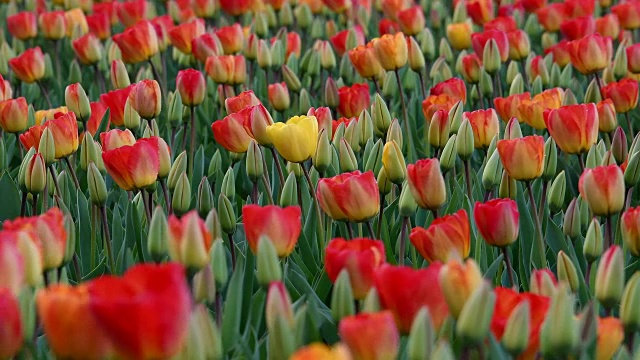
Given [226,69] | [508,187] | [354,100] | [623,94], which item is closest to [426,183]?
[508,187]

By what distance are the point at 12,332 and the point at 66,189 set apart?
48.8 inches

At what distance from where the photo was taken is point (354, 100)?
9.13ft

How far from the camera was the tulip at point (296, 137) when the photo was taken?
74.7 inches

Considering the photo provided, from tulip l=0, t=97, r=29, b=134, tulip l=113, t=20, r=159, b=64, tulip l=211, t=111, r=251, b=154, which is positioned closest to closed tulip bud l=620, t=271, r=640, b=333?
tulip l=211, t=111, r=251, b=154

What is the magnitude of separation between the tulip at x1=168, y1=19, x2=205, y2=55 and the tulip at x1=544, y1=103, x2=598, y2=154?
5.64ft

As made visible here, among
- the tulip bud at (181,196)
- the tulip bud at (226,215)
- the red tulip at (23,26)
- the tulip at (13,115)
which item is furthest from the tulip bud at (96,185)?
the red tulip at (23,26)

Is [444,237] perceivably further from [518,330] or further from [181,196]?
[181,196]

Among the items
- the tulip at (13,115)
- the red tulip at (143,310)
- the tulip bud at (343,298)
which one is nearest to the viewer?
the red tulip at (143,310)

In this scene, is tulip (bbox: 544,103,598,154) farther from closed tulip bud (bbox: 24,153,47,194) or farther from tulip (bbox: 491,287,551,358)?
closed tulip bud (bbox: 24,153,47,194)

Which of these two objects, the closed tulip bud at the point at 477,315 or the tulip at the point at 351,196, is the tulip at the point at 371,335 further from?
the tulip at the point at 351,196

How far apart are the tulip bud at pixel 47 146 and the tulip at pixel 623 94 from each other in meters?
1.63

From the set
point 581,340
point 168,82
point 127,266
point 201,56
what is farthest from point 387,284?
point 168,82

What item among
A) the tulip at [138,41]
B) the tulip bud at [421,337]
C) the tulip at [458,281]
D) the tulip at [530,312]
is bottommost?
the tulip at [530,312]

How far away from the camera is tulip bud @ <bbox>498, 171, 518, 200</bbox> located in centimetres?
200
